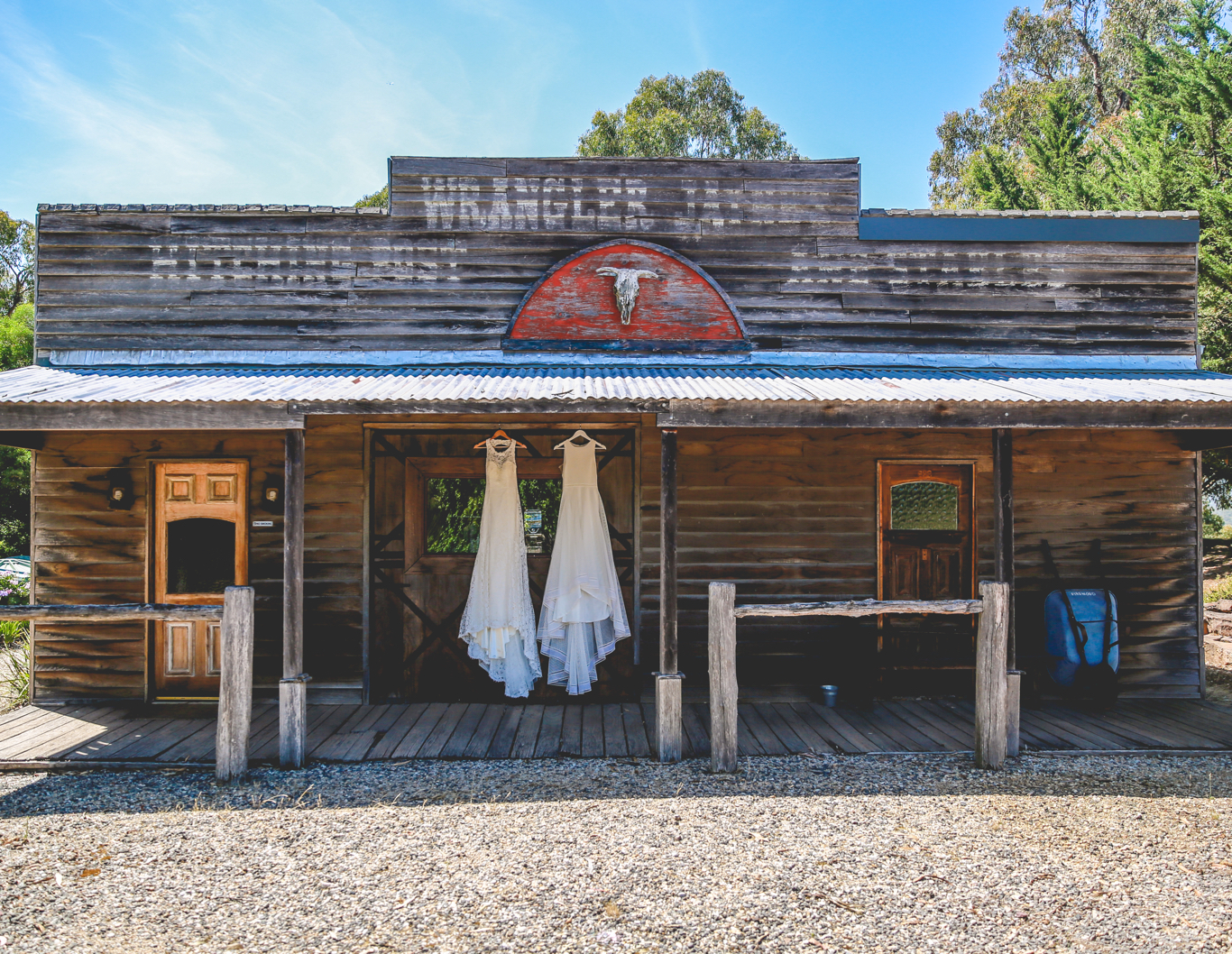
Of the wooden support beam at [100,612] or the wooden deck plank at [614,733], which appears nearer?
the wooden support beam at [100,612]

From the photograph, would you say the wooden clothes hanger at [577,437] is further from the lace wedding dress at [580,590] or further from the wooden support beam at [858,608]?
the wooden support beam at [858,608]

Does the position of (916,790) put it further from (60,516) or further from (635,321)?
(60,516)

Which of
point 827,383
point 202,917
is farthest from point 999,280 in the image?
point 202,917

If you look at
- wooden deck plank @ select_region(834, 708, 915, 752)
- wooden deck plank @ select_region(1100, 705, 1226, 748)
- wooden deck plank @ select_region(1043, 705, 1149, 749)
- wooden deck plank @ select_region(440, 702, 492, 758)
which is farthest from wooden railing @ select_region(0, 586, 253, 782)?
wooden deck plank @ select_region(1100, 705, 1226, 748)

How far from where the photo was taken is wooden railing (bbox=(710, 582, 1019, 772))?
4.80 m

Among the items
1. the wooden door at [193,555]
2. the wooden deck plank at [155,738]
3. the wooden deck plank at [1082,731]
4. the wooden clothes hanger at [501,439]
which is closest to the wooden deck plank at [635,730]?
the wooden clothes hanger at [501,439]

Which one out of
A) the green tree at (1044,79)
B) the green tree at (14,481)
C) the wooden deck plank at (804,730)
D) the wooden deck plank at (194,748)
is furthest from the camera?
the green tree at (1044,79)

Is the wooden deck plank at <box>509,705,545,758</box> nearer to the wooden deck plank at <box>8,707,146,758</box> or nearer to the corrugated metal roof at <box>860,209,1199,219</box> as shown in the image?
the wooden deck plank at <box>8,707,146,758</box>

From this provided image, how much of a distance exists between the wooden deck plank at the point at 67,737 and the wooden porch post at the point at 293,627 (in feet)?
5.43

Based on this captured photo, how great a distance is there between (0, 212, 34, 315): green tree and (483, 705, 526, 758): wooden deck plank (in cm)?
3117

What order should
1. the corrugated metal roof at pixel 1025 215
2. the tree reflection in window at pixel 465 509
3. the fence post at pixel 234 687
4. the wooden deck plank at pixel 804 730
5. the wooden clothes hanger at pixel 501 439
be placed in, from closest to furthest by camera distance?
the fence post at pixel 234 687 → the wooden deck plank at pixel 804 730 → the wooden clothes hanger at pixel 501 439 → the tree reflection in window at pixel 465 509 → the corrugated metal roof at pixel 1025 215

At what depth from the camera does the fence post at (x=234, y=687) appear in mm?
4641

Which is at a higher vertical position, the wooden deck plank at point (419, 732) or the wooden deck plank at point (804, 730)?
the wooden deck plank at point (419, 732)

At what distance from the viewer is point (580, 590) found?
5973 millimetres
